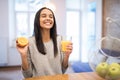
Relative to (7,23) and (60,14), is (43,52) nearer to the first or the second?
(7,23)

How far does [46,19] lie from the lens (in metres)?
1.46

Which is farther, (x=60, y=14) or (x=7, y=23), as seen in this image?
(x=60, y=14)

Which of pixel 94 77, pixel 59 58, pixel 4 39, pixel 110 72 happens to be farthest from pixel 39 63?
pixel 4 39

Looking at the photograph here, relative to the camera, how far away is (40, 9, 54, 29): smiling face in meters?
1.46

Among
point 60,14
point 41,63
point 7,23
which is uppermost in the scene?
point 60,14

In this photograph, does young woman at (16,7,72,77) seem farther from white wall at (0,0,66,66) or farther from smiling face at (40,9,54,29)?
white wall at (0,0,66,66)

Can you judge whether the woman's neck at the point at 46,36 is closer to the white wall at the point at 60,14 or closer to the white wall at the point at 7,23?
the white wall at the point at 7,23

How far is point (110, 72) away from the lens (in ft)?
3.36

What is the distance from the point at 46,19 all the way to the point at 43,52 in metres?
0.26

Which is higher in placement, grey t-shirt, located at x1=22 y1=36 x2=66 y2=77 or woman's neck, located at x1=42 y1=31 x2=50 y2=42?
woman's neck, located at x1=42 y1=31 x2=50 y2=42

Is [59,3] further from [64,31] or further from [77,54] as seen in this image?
[77,54]

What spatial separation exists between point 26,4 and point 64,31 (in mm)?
1393

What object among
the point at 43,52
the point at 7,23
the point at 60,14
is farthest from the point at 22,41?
the point at 60,14

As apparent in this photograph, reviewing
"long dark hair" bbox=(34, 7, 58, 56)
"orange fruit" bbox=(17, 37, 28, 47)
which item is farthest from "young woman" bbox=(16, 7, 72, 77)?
"orange fruit" bbox=(17, 37, 28, 47)
